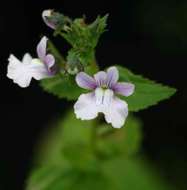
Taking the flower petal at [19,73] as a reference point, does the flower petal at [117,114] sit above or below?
below

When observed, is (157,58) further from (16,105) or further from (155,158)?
(16,105)

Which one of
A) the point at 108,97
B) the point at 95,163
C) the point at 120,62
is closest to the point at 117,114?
the point at 108,97

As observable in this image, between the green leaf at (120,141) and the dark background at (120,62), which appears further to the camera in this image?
the dark background at (120,62)

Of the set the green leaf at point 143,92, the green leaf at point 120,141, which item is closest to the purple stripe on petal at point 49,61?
the green leaf at point 143,92

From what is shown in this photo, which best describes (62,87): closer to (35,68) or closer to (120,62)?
(35,68)

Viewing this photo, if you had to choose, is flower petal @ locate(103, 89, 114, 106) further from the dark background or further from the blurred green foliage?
the dark background

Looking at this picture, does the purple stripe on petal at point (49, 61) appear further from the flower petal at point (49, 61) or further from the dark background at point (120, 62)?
the dark background at point (120, 62)

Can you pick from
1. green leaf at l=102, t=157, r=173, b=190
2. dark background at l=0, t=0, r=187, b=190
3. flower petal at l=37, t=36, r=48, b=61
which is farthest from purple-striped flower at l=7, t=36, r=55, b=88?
dark background at l=0, t=0, r=187, b=190
